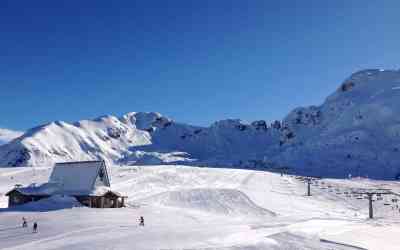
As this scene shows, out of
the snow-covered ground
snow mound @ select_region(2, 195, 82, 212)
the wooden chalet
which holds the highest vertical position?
the wooden chalet

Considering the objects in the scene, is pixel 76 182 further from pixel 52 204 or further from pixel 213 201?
pixel 213 201

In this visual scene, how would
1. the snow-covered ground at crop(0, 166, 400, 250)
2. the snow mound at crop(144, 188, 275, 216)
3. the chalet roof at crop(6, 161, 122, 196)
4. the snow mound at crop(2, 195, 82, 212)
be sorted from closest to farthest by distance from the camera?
1. the snow-covered ground at crop(0, 166, 400, 250)
2. the snow mound at crop(2, 195, 82, 212)
3. the chalet roof at crop(6, 161, 122, 196)
4. the snow mound at crop(144, 188, 275, 216)

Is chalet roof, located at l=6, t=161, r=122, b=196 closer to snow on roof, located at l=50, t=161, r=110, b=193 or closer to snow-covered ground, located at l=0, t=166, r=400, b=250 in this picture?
snow on roof, located at l=50, t=161, r=110, b=193

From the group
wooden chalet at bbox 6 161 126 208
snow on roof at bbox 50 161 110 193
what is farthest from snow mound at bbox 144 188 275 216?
snow on roof at bbox 50 161 110 193

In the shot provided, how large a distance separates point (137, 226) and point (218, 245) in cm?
1106

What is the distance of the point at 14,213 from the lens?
53.2 meters

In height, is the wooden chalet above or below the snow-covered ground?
above

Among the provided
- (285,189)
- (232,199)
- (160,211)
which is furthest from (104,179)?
(285,189)

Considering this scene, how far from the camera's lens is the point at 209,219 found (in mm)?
56281

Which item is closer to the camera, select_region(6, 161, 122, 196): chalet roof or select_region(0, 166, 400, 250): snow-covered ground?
select_region(0, 166, 400, 250): snow-covered ground

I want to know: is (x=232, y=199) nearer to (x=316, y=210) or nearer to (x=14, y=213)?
(x=316, y=210)

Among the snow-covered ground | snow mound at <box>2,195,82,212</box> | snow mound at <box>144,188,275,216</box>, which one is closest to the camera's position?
the snow-covered ground

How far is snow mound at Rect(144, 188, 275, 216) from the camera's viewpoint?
217ft

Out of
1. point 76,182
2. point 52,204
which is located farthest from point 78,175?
point 52,204
